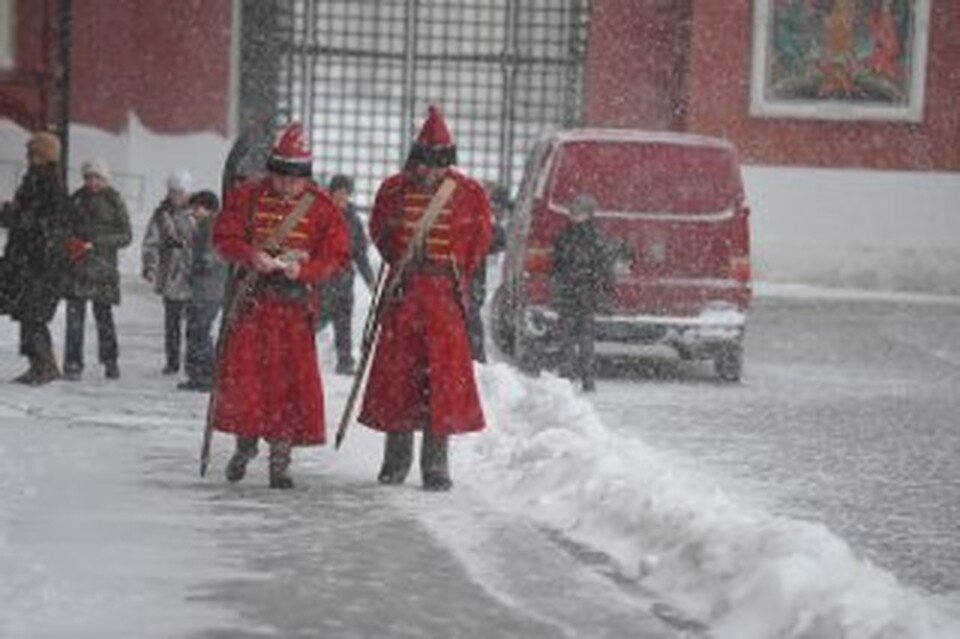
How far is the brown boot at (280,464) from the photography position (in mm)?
10438

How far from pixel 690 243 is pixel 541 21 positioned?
13.9 meters

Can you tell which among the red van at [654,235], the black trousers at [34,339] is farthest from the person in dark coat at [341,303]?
the black trousers at [34,339]

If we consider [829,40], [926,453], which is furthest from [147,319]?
[829,40]

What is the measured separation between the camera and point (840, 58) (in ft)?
90.9

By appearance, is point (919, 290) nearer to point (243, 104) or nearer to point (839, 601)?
point (243, 104)

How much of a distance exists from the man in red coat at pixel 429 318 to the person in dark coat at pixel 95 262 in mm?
4691

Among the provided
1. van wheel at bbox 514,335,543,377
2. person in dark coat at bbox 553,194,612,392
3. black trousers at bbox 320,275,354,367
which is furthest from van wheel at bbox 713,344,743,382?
black trousers at bbox 320,275,354,367

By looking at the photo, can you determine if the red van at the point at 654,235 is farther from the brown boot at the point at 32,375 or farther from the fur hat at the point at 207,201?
the brown boot at the point at 32,375

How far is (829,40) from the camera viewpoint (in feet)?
90.7

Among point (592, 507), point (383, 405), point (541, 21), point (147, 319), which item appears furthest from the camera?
point (541, 21)

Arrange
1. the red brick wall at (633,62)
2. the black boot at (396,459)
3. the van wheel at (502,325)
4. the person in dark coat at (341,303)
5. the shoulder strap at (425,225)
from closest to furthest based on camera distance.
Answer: the shoulder strap at (425,225) < the black boot at (396,459) < the person in dark coat at (341,303) < the van wheel at (502,325) < the red brick wall at (633,62)

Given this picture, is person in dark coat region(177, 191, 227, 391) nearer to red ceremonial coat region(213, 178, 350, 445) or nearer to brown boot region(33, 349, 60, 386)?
brown boot region(33, 349, 60, 386)

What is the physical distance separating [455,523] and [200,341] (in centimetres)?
510

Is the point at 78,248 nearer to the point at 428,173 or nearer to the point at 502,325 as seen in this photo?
the point at 502,325
